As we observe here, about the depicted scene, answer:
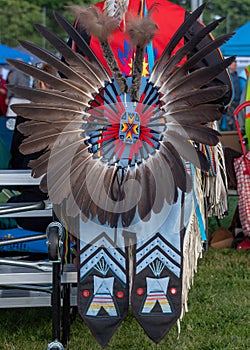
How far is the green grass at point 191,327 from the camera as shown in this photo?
11.3 feet

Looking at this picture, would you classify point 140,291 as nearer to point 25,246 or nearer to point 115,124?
point 115,124

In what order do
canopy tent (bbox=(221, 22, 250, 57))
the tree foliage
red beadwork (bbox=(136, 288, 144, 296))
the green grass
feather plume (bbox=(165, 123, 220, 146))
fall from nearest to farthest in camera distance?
feather plume (bbox=(165, 123, 220, 146))
red beadwork (bbox=(136, 288, 144, 296))
the green grass
canopy tent (bbox=(221, 22, 250, 57))
the tree foliage

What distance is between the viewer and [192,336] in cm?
358

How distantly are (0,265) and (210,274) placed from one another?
205 cm

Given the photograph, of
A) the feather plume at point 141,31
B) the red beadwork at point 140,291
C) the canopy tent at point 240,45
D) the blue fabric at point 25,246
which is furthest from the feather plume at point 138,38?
the canopy tent at point 240,45

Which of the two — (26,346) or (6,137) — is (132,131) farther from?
(6,137)

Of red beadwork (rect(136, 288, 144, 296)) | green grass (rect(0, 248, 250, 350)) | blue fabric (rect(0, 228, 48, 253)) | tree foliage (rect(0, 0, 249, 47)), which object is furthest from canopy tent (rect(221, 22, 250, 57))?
tree foliage (rect(0, 0, 249, 47))

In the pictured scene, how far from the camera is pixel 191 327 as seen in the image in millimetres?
3727

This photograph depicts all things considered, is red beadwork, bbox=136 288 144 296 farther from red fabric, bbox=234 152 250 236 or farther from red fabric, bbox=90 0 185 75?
red fabric, bbox=234 152 250 236

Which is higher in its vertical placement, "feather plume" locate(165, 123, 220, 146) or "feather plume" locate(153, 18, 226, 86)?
"feather plume" locate(153, 18, 226, 86)

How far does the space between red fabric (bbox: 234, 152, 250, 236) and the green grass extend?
91 centimetres

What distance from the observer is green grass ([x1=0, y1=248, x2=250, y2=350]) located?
11.3ft

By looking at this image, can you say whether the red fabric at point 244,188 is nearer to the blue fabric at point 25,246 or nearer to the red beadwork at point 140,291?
the blue fabric at point 25,246

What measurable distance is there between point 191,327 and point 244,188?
2.14m
